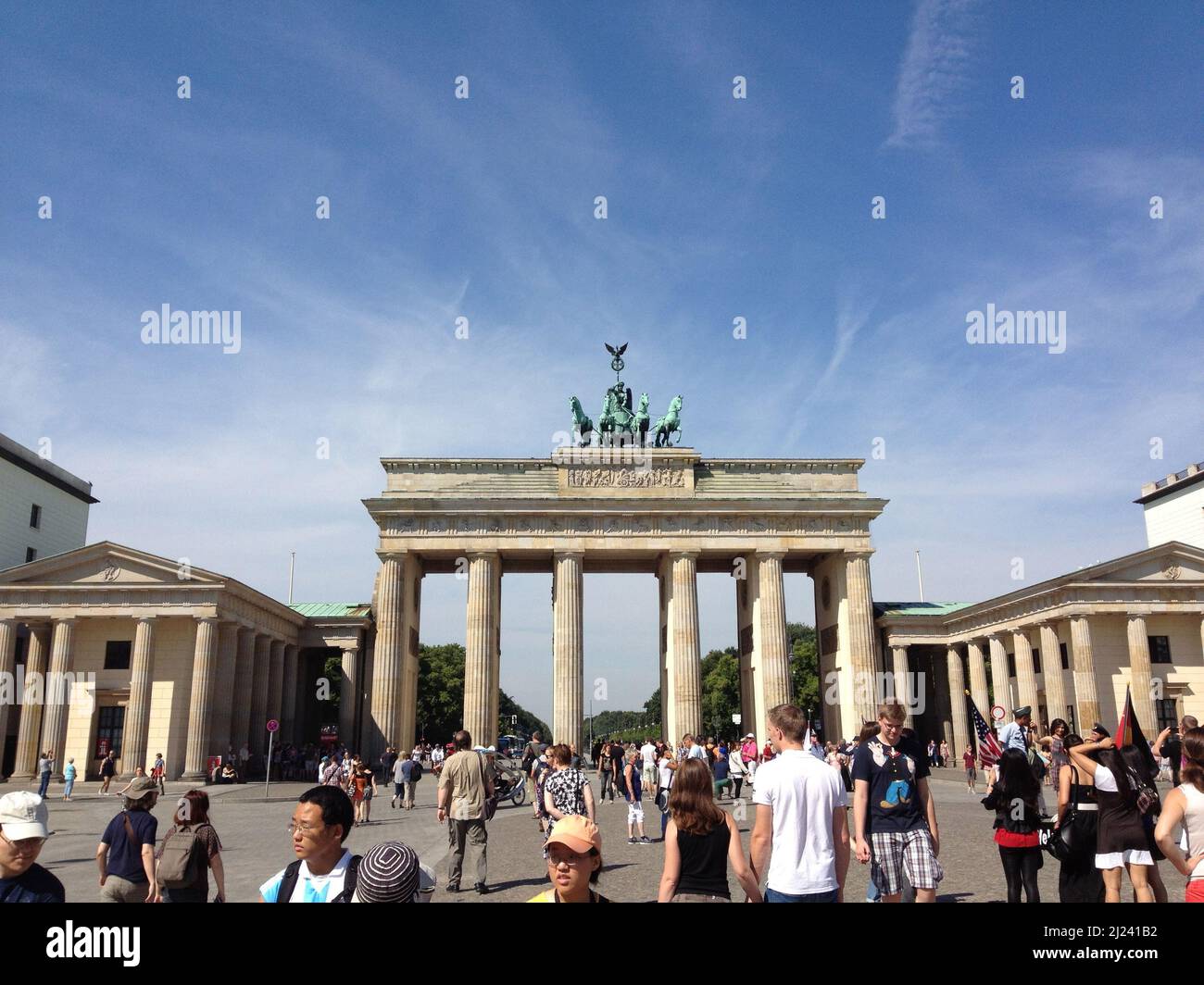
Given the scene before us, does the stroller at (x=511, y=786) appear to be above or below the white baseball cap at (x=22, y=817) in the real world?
below

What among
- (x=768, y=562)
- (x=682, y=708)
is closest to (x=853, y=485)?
(x=768, y=562)

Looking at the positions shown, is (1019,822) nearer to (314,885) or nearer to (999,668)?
(314,885)

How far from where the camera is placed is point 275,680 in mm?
55375

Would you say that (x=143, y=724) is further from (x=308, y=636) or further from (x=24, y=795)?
(x=24, y=795)

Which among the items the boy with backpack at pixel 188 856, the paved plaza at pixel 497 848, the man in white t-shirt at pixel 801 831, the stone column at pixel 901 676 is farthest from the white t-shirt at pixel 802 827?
the stone column at pixel 901 676

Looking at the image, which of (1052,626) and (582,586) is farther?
(582,586)

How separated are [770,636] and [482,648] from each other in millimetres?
17590

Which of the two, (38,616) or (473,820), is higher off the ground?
(38,616)

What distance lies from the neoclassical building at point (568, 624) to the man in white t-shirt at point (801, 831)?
140ft

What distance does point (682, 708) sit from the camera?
54.1m

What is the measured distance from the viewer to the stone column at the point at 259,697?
167ft

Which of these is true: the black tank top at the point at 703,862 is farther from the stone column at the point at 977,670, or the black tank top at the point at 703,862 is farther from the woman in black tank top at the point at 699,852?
the stone column at the point at 977,670

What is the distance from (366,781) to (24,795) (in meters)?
20.1
